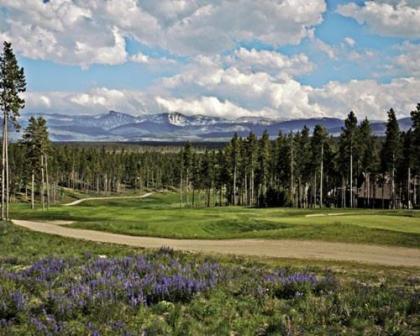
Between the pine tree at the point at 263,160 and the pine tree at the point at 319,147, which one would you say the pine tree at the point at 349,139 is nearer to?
the pine tree at the point at 319,147

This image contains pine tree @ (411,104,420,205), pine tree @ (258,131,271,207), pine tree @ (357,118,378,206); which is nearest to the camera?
pine tree @ (411,104,420,205)

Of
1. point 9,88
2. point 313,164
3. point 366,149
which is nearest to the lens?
point 9,88

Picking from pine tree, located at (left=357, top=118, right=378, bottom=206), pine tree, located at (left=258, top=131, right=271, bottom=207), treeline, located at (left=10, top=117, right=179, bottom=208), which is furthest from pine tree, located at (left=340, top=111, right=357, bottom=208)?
treeline, located at (left=10, top=117, right=179, bottom=208)

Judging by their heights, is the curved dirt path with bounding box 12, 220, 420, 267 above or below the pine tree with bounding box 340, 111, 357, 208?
below

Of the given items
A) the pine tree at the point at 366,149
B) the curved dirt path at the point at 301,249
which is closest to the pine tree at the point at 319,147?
the pine tree at the point at 366,149

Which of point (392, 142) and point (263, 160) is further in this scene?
point (263, 160)

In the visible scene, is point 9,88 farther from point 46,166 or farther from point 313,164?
point 313,164

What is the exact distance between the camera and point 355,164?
99188mm

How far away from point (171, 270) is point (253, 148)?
9436 centimetres

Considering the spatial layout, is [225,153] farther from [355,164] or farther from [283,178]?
[355,164]

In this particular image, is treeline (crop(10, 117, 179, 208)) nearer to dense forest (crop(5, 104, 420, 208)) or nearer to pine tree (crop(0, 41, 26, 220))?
dense forest (crop(5, 104, 420, 208))

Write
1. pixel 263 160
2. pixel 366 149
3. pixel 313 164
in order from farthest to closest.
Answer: pixel 263 160 → pixel 313 164 → pixel 366 149

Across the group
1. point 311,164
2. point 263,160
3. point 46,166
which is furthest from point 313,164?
point 46,166

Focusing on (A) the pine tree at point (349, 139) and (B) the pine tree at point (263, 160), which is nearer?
(A) the pine tree at point (349, 139)
